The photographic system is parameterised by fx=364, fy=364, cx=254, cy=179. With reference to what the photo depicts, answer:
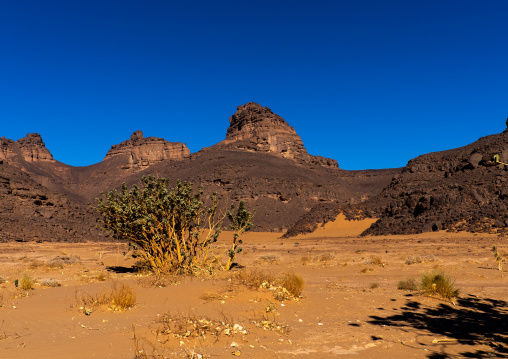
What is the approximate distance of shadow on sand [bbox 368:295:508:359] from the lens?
5.96 metres

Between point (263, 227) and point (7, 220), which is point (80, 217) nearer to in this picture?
point (7, 220)

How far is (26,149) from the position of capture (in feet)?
488

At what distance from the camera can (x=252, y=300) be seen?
911 cm

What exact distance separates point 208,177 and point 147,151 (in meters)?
73.9

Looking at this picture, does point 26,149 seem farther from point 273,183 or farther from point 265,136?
point 273,183

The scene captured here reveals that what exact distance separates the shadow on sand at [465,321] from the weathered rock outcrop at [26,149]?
530 ft

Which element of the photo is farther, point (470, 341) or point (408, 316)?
point (408, 316)

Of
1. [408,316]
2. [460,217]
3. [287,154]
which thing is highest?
[287,154]

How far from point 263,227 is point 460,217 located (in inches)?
1309

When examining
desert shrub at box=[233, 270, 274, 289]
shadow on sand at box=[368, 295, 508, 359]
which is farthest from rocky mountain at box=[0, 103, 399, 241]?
shadow on sand at box=[368, 295, 508, 359]

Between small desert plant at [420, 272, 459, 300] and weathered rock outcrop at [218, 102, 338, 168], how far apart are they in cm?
10874

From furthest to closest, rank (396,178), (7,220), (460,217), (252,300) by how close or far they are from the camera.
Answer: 1. (396,178)
2. (7,220)
3. (460,217)
4. (252,300)

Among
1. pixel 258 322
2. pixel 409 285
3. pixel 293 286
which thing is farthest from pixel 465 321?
pixel 258 322

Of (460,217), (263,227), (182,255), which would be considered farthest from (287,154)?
(182,255)
